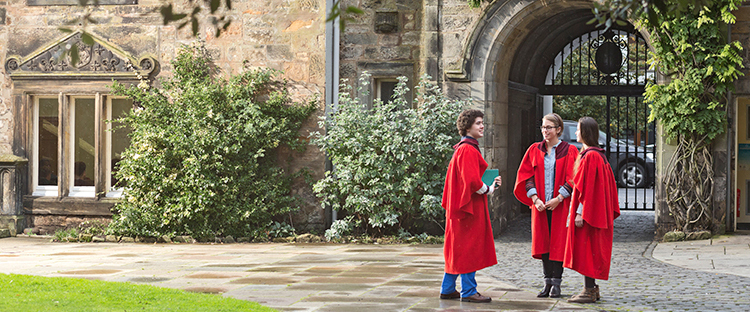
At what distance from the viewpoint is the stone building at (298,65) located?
11.2m

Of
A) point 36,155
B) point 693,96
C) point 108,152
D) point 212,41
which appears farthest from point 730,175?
point 36,155

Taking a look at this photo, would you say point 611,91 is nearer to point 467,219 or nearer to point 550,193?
point 550,193

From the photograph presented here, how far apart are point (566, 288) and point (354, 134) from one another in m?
4.71

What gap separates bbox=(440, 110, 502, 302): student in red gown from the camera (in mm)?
6418

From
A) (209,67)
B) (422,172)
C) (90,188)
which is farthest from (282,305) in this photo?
(90,188)

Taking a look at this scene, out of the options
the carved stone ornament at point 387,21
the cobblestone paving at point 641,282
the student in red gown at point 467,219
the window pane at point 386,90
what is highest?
the carved stone ornament at point 387,21

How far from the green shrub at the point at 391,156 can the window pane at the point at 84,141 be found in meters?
3.82

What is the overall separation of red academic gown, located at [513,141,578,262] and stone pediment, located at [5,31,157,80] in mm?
7225

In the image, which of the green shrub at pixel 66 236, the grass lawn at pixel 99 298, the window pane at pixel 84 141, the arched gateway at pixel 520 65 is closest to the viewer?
the grass lawn at pixel 99 298

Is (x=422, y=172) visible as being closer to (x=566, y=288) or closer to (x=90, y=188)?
(x=566, y=288)

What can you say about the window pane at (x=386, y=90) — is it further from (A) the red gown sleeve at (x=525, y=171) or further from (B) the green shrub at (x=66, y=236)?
(A) the red gown sleeve at (x=525, y=171)

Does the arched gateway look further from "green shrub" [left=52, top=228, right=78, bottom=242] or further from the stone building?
"green shrub" [left=52, top=228, right=78, bottom=242]

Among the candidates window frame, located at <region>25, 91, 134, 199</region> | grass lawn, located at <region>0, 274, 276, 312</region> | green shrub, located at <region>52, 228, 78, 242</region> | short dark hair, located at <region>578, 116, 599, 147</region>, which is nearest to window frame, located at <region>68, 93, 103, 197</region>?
window frame, located at <region>25, 91, 134, 199</region>

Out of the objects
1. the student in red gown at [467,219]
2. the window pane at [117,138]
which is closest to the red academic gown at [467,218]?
the student in red gown at [467,219]
